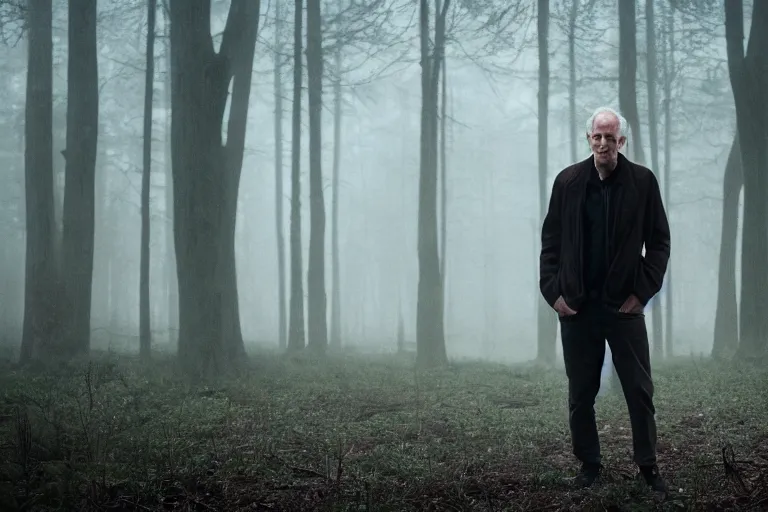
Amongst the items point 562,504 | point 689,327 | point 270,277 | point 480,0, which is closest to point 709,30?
point 480,0

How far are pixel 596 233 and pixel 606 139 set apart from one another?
63cm

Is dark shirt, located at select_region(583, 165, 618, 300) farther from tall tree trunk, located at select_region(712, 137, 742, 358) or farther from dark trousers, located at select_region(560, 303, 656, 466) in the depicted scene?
tall tree trunk, located at select_region(712, 137, 742, 358)

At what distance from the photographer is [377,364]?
1462cm

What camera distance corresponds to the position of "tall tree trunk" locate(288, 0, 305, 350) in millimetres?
16250

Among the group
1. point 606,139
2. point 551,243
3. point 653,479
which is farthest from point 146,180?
point 653,479

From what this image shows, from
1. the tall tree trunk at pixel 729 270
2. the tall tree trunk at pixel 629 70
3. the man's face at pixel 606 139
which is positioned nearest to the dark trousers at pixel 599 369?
the man's face at pixel 606 139

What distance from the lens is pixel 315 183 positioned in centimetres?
1764

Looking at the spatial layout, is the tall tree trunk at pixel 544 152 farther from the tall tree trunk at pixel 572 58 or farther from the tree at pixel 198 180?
the tree at pixel 198 180

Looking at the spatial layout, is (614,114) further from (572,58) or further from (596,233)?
(572,58)

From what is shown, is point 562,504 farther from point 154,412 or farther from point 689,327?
point 689,327

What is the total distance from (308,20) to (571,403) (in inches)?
614

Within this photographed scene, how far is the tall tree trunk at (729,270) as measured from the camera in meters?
14.7

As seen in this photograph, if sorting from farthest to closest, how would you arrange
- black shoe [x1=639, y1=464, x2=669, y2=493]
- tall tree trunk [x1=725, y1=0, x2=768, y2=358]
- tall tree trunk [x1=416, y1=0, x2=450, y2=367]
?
tall tree trunk [x1=416, y1=0, x2=450, y2=367], tall tree trunk [x1=725, y1=0, x2=768, y2=358], black shoe [x1=639, y1=464, x2=669, y2=493]

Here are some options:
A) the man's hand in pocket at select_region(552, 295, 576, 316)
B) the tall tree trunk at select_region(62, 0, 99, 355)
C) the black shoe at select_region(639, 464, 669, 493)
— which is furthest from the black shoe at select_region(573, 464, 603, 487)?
the tall tree trunk at select_region(62, 0, 99, 355)
